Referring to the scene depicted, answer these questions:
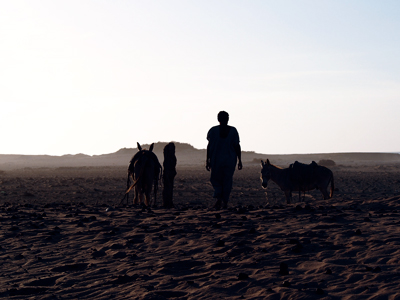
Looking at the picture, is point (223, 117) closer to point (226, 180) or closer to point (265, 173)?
point (226, 180)

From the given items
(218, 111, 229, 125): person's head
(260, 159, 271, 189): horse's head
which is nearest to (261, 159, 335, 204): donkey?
(260, 159, 271, 189): horse's head

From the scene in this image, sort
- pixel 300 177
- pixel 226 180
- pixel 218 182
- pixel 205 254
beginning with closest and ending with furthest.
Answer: pixel 205 254 → pixel 226 180 → pixel 218 182 → pixel 300 177

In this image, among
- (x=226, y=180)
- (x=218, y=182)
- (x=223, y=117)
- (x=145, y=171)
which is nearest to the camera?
(x=223, y=117)

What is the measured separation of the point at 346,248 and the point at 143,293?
3.36m

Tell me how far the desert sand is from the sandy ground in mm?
14

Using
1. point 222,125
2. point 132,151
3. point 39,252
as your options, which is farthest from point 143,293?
point 132,151

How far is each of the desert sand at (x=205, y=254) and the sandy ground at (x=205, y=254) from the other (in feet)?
0.05

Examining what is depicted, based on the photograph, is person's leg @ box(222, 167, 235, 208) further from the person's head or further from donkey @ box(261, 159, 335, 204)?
donkey @ box(261, 159, 335, 204)

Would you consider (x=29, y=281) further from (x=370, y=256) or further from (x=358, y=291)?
(x=370, y=256)

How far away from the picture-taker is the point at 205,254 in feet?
22.7

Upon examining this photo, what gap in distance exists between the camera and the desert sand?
5.34 meters

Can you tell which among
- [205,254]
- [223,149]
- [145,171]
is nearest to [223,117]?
[223,149]

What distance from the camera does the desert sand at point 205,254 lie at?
534 centimetres

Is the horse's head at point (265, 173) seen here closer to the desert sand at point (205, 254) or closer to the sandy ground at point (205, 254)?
the desert sand at point (205, 254)
